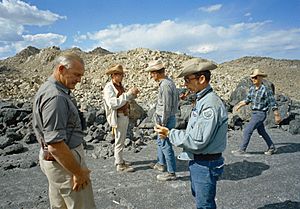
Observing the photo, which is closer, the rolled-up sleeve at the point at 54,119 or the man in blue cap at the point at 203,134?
the rolled-up sleeve at the point at 54,119

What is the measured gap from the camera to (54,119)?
240 centimetres

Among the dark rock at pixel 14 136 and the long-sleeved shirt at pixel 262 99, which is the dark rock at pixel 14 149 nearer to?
the dark rock at pixel 14 136

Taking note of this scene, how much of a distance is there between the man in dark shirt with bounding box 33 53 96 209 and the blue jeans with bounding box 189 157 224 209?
1.04 m

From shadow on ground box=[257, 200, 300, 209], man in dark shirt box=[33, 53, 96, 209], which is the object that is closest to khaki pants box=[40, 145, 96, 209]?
man in dark shirt box=[33, 53, 96, 209]

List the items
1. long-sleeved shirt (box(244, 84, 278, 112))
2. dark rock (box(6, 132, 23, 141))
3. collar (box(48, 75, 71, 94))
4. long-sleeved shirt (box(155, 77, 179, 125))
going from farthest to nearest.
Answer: dark rock (box(6, 132, 23, 141)) < long-sleeved shirt (box(244, 84, 278, 112)) < long-sleeved shirt (box(155, 77, 179, 125)) < collar (box(48, 75, 71, 94))

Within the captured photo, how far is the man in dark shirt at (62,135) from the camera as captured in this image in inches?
95.3

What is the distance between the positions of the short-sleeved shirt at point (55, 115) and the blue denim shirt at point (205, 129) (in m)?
0.94

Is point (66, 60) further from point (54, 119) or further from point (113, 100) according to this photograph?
point (113, 100)

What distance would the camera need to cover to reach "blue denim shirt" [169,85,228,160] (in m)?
2.64

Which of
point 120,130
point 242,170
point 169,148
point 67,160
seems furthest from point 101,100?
point 67,160

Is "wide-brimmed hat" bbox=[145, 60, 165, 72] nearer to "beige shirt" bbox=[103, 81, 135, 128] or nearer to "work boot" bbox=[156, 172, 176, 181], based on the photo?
"beige shirt" bbox=[103, 81, 135, 128]

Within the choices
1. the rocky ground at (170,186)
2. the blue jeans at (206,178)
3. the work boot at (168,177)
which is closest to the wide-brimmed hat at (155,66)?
the work boot at (168,177)

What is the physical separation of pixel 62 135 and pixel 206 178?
1.41 m

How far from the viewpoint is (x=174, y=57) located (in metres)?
28.0
